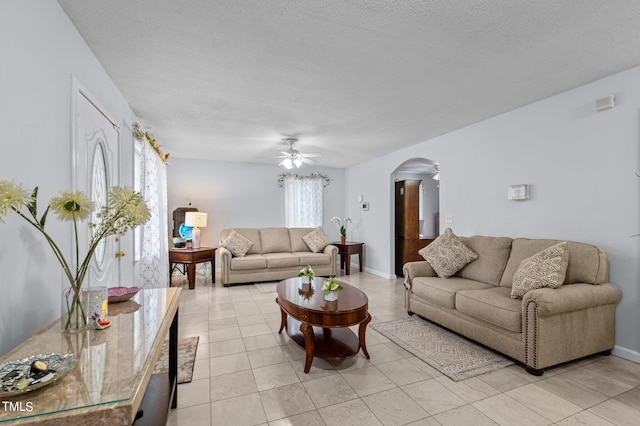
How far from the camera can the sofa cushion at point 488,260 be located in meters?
3.30

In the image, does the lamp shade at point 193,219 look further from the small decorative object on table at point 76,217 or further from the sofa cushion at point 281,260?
the small decorative object on table at point 76,217

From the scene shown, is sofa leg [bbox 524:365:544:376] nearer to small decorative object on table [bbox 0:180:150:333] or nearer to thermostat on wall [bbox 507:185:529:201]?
thermostat on wall [bbox 507:185:529:201]

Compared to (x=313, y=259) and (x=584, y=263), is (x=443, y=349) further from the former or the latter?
(x=313, y=259)

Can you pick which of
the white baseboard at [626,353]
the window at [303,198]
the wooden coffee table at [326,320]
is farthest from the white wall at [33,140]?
the window at [303,198]

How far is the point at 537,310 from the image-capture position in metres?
2.32

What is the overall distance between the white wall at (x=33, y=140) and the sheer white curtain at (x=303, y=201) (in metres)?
5.29

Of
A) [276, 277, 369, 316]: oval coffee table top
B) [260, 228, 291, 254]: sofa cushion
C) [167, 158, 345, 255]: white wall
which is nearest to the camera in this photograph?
[276, 277, 369, 316]: oval coffee table top

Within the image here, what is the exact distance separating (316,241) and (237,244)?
1.60m

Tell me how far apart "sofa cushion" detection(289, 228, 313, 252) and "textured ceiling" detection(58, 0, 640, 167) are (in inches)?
118

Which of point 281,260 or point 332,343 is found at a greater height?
point 281,260

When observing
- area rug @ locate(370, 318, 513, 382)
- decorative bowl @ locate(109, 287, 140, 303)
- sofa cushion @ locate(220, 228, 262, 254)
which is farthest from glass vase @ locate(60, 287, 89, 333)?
sofa cushion @ locate(220, 228, 262, 254)

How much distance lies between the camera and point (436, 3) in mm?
1741

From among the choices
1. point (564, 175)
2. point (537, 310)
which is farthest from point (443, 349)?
point (564, 175)

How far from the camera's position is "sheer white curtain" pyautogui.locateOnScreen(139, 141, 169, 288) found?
3.66 m
